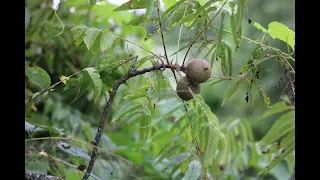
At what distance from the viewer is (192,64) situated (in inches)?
32.7

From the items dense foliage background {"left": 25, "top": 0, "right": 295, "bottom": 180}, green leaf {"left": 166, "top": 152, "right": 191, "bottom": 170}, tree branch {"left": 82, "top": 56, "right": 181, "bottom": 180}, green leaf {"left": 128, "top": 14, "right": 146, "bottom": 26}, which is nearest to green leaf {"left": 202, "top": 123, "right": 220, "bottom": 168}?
dense foliage background {"left": 25, "top": 0, "right": 295, "bottom": 180}

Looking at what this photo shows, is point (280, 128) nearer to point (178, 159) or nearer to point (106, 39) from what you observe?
point (106, 39)

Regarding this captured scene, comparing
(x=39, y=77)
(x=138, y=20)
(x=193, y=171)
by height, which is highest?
(x=138, y=20)

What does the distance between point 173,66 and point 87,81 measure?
0.62ft

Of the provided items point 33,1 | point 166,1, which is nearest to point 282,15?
point 33,1

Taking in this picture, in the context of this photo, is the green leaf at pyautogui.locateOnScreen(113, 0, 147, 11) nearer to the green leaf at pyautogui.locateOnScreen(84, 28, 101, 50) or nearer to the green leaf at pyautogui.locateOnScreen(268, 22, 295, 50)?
the green leaf at pyautogui.locateOnScreen(84, 28, 101, 50)

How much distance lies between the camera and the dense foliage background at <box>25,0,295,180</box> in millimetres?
848

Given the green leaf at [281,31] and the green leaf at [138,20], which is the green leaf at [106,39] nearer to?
the green leaf at [138,20]

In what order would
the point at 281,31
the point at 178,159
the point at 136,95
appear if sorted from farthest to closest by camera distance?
the point at 178,159 → the point at 281,31 → the point at 136,95

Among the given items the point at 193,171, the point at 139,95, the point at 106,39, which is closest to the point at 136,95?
the point at 139,95

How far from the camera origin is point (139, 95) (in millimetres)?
840

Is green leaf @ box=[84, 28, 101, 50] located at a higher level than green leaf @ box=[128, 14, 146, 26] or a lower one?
lower

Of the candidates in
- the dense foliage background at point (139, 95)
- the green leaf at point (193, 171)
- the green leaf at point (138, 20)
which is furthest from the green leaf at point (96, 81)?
the green leaf at point (193, 171)

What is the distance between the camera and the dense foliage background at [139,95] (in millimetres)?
848
